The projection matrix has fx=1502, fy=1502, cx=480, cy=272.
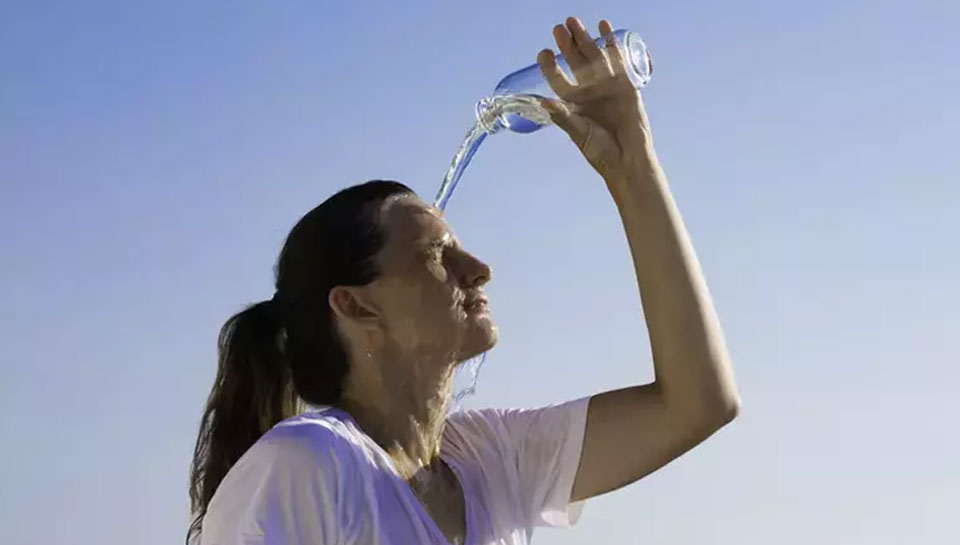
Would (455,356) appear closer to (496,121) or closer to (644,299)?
(644,299)

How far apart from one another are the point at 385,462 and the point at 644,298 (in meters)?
0.78

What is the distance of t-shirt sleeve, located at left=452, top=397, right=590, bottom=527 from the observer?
3.56m

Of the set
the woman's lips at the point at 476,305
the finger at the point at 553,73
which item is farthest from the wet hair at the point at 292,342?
the finger at the point at 553,73

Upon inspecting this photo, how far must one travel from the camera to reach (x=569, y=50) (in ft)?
12.0

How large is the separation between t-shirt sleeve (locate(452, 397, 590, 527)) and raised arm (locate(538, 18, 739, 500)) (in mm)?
28

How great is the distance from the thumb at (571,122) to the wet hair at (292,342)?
43 centimetres

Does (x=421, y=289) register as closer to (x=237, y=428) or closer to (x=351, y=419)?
(x=351, y=419)

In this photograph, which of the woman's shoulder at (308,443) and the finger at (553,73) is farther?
the finger at (553,73)

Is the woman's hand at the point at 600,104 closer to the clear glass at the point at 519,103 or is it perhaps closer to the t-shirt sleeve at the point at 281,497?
the clear glass at the point at 519,103

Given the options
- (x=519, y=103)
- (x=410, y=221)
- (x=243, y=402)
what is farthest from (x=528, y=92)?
(x=243, y=402)

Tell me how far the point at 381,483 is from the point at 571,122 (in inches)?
42.3

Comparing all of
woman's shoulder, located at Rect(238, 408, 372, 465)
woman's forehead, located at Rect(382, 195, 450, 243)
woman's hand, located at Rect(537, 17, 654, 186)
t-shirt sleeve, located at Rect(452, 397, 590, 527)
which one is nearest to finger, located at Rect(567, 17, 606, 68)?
woman's hand, located at Rect(537, 17, 654, 186)

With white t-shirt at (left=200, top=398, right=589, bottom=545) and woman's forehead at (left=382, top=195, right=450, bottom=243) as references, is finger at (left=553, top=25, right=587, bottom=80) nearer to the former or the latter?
woman's forehead at (left=382, top=195, right=450, bottom=243)

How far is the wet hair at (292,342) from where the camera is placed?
354 centimetres
